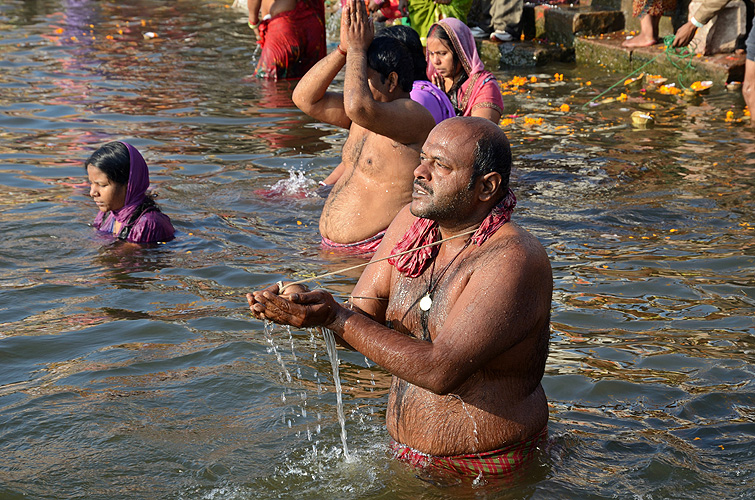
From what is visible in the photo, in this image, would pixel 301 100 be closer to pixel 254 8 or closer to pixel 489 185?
pixel 489 185

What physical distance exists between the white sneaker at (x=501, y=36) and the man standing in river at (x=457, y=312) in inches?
408

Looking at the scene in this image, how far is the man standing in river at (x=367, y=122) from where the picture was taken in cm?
495

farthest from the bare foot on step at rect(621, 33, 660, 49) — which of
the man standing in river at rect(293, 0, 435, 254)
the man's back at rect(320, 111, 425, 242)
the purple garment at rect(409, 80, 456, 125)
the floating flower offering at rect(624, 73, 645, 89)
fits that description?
the purple garment at rect(409, 80, 456, 125)

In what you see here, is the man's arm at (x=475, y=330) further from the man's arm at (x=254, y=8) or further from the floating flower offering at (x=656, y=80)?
the man's arm at (x=254, y=8)

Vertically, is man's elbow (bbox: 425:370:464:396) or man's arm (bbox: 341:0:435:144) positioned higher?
man's arm (bbox: 341:0:435:144)

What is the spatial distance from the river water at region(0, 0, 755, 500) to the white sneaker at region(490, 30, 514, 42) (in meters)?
3.08

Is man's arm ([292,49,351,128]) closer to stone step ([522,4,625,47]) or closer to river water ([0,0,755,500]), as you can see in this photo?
river water ([0,0,755,500])

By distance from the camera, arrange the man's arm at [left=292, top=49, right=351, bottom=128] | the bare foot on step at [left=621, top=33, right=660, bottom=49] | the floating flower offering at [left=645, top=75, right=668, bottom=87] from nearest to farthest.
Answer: the man's arm at [left=292, top=49, right=351, bottom=128]
the floating flower offering at [left=645, top=75, right=668, bottom=87]
the bare foot on step at [left=621, top=33, right=660, bottom=49]

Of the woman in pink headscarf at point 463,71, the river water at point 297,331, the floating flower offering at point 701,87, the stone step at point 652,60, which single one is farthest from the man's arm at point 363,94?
the stone step at point 652,60

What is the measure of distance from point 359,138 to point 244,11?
14600 millimetres

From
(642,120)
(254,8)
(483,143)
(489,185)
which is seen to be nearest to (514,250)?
(489,185)

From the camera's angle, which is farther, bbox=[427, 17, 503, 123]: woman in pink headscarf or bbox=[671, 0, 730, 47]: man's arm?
bbox=[671, 0, 730, 47]: man's arm

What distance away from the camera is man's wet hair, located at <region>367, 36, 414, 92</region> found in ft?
16.9

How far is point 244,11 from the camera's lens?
63.9 ft
